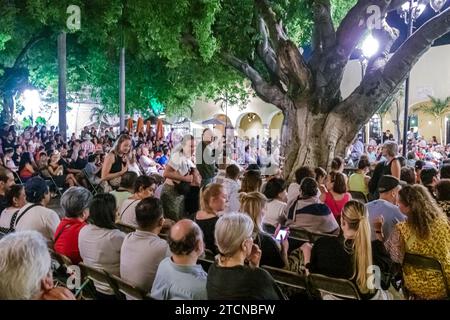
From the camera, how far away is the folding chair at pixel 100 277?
3529mm

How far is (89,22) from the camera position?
10375mm

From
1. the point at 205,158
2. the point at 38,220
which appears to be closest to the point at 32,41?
the point at 205,158

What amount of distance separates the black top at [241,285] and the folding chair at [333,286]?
Answer: 48cm

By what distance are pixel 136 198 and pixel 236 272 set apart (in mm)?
2913

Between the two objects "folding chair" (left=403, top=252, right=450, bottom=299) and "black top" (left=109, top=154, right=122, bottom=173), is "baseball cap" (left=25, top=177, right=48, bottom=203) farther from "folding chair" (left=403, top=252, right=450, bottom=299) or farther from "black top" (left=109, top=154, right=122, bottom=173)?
"folding chair" (left=403, top=252, right=450, bottom=299)

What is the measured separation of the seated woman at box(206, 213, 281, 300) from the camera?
3.02 m

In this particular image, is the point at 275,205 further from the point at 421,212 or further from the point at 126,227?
the point at 421,212

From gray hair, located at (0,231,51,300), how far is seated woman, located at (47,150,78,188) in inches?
360

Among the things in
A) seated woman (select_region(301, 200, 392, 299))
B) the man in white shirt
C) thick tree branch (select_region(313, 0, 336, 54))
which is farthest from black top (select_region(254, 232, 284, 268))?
thick tree branch (select_region(313, 0, 336, 54))

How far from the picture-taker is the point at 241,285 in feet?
9.95

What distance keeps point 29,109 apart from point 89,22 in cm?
3051

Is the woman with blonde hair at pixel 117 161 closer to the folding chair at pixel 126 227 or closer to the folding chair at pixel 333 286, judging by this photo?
the folding chair at pixel 126 227

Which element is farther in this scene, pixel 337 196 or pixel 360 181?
pixel 360 181
